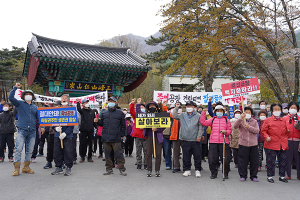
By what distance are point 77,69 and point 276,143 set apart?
9278 millimetres

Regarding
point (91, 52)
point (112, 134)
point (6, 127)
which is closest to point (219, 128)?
point (112, 134)

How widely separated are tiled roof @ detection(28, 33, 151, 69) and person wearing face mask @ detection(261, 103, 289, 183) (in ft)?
24.5

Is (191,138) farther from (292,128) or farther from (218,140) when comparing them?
(292,128)

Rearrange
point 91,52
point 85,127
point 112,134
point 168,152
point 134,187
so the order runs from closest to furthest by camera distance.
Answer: point 134,187
point 112,134
point 168,152
point 85,127
point 91,52

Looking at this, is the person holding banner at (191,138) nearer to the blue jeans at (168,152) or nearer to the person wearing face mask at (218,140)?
the person wearing face mask at (218,140)

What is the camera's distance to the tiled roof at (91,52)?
1212 cm

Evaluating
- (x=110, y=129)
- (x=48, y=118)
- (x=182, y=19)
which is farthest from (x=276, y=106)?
(x=182, y=19)

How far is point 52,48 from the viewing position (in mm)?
12945

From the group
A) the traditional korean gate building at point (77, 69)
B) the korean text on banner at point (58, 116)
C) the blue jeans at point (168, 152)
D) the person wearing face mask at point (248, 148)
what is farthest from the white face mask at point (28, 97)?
the person wearing face mask at point (248, 148)

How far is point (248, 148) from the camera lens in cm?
602

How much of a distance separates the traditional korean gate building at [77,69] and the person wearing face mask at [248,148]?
7.21 metres

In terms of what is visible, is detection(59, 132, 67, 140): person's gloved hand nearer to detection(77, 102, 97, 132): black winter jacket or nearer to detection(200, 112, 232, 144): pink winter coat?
detection(77, 102, 97, 132): black winter jacket

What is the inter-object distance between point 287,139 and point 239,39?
7.62 meters

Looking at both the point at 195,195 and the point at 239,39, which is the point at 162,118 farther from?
the point at 239,39
